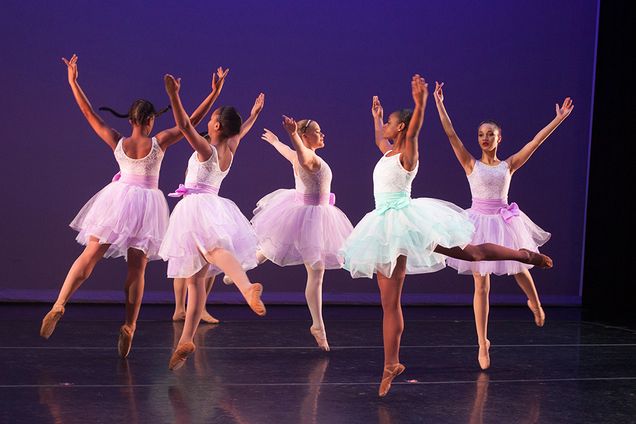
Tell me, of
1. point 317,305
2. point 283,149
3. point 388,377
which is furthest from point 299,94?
point 388,377

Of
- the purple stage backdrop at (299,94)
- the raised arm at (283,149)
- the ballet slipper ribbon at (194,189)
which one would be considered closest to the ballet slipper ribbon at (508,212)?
the raised arm at (283,149)

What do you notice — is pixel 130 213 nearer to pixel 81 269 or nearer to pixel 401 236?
pixel 81 269

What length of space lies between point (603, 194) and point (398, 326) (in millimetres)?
4253

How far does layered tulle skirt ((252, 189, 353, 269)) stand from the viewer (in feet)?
14.6

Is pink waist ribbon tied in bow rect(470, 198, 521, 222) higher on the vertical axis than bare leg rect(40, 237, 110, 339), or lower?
higher

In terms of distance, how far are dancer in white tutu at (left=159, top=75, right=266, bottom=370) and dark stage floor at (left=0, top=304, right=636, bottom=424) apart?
1.17 feet

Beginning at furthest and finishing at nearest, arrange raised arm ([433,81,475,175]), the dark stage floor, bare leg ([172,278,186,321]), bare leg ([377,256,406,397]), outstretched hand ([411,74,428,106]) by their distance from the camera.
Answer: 1. bare leg ([172,278,186,321])
2. raised arm ([433,81,475,175])
3. bare leg ([377,256,406,397])
4. outstretched hand ([411,74,428,106])
5. the dark stage floor

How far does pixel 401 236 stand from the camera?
3357 millimetres

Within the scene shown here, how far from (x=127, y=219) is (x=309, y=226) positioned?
96 centimetres

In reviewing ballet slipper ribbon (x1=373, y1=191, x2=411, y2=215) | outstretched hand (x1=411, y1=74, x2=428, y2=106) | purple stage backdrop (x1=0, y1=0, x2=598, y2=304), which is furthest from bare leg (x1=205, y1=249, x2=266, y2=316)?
purple stage backdrop (x1=0, y1=0, x2=598, y2=304)

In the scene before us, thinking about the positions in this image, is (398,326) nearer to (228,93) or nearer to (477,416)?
(477,416)

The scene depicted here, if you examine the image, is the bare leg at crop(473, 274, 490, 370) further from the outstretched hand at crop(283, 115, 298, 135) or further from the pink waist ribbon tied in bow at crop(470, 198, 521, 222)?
the outstretched hand at crop(283, 115, 298, 135)

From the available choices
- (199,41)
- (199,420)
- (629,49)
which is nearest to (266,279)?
(199,41)

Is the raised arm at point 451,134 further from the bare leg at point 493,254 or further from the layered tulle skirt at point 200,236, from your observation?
the layered tulle skirt at point 200,236
